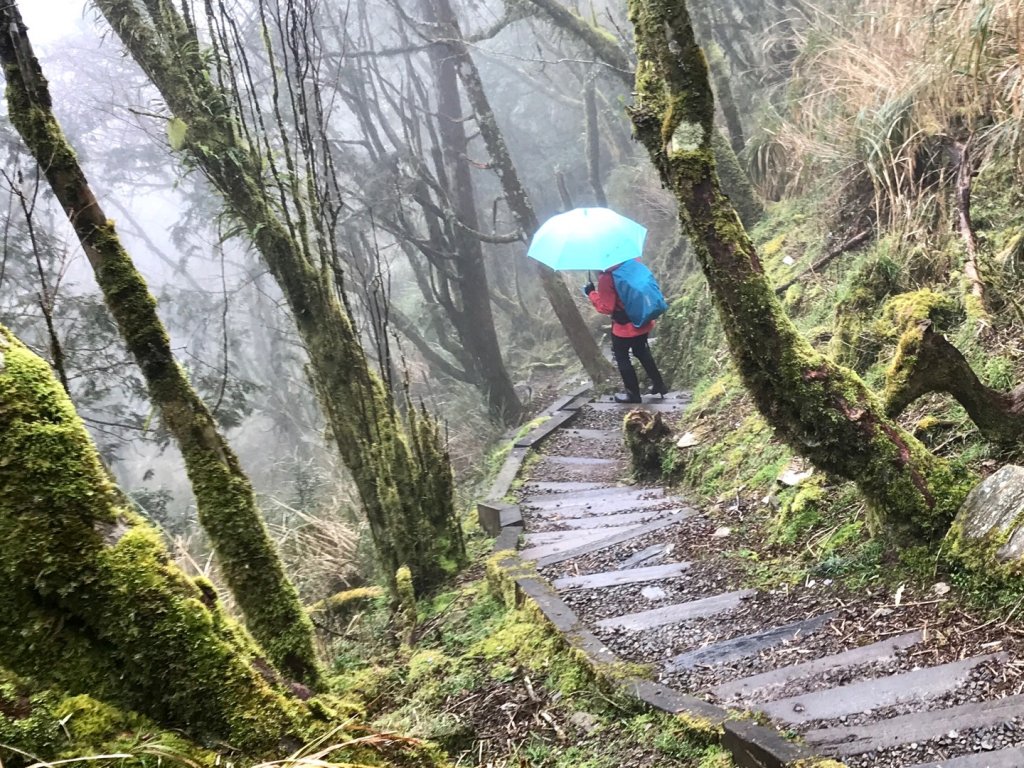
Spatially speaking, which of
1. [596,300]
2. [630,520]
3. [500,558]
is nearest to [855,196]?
[596,300]

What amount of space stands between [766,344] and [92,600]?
260cm

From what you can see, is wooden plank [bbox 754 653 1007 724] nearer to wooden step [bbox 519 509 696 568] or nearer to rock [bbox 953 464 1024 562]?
rock [bbox 953 464 1024 562]

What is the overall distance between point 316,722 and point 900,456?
252 cm

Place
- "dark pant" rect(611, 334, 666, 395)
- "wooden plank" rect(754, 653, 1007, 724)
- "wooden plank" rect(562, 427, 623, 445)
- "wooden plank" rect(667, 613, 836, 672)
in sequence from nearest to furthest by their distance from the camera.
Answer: "wooden plank" rect(754, 653, 1007, 724) → "wooden plank" rect(667, 613, 836, 672) → "dark pant" rect(611, 334, 666, 395) → "wooden plank" rect(562, 427, 623, 445)

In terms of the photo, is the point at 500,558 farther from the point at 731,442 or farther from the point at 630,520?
the point at 731,442

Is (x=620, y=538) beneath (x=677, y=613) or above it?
above

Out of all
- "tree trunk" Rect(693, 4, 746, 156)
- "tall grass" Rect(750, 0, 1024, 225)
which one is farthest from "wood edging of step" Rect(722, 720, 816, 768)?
"tree trunk" Rect(693, 4, 746, 156)

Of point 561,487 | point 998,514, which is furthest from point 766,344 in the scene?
point 561,487

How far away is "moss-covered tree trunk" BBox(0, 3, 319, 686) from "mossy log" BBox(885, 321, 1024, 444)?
253cm

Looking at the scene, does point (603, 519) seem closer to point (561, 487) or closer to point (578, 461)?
point (561, 487)

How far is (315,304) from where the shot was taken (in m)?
4.41

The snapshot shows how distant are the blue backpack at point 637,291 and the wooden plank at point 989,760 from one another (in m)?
5.44

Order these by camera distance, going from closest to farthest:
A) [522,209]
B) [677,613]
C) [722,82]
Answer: [677,613]
[722,82]
[522,209]

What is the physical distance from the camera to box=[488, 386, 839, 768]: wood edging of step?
2.18 metres
